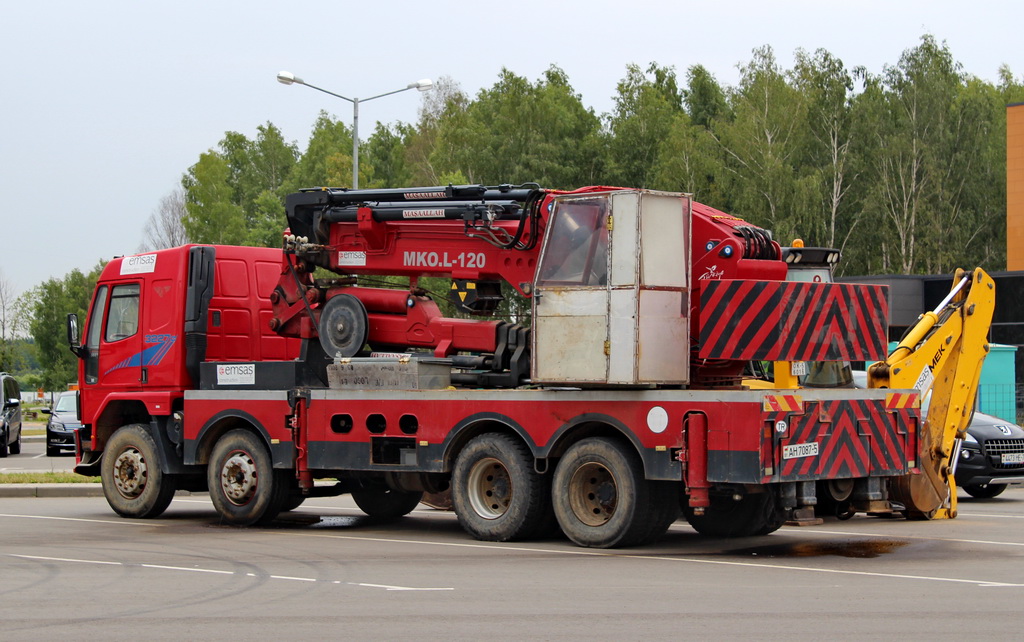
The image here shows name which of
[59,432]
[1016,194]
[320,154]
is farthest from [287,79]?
[320,154]

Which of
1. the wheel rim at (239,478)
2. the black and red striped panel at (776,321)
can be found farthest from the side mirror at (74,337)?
the black and red striped panel at (776,321)

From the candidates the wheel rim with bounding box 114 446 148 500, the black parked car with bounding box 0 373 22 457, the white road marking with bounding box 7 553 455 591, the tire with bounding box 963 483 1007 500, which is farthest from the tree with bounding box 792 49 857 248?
the white road marking with bounding box 7 553 455 591

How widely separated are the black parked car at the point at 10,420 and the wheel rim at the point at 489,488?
72.5 ft

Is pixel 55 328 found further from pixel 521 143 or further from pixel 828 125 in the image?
pixel 828 125

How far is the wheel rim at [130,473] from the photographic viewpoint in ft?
54.1

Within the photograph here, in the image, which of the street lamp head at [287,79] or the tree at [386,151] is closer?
the street lamp head at [287,79]

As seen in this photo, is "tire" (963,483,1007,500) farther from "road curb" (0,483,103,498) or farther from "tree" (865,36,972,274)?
"tree" (865,36,972,274)

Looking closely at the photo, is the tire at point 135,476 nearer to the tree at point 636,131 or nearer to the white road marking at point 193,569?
the white road marking at point 193,569

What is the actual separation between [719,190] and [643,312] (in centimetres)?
4614

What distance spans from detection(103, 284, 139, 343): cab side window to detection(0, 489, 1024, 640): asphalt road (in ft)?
8.50

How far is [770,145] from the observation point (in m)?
54.2

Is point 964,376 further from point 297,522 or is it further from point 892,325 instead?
point 892,325

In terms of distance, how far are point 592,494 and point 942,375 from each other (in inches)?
183

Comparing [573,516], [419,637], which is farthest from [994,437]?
[419,637]
